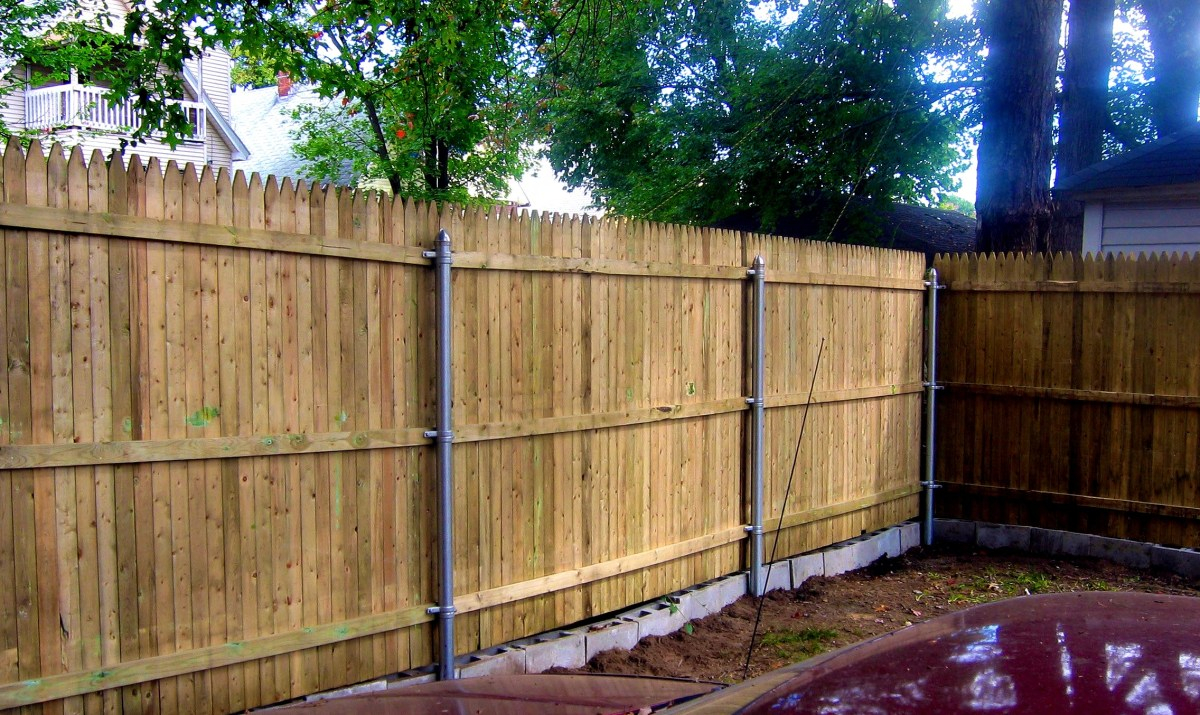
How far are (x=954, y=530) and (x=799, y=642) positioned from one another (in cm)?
332

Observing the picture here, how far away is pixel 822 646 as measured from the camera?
6262 mm

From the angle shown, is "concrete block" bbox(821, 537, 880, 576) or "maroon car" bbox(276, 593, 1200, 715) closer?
"maroon car" bbox(276, 593, 1200, 715)

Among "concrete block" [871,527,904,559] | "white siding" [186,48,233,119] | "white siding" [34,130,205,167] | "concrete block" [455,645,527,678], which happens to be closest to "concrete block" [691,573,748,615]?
"concrete block" [455,645,527,678]

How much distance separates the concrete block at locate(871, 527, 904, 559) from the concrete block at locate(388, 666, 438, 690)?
14.8 ft

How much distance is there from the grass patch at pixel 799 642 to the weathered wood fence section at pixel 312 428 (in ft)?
2.19

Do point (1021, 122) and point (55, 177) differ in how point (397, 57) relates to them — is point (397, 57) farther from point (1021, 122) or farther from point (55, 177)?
point (55, 177)

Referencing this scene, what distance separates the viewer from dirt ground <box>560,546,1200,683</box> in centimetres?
594

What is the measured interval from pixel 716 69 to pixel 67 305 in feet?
59.2

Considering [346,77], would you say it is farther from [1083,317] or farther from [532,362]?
[1083,317]

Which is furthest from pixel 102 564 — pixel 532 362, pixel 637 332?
pixel 637 332

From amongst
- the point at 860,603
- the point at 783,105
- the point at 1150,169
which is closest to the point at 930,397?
the point at 860,603

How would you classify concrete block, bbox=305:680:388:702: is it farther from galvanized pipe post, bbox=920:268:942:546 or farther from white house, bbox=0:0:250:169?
white house, bbox=0:0:250:169

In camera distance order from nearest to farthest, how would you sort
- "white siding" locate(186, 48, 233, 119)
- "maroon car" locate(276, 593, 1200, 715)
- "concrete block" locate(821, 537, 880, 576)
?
1. "maroon car" locate(276, 593, 1200, 715)
2. "concrete block" locate(821, 537, 880, 576)
3. "white siding" locate(186, 48, 233, 119)

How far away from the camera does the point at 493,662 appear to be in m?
5.20
